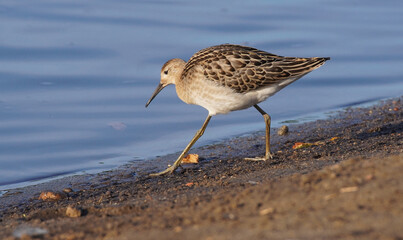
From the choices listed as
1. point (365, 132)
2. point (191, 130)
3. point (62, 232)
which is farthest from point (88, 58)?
point (62, 232)

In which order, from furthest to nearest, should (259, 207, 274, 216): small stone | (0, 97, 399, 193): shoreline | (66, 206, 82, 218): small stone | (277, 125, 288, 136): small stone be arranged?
(277, 125, 288, 136): small stone → (0, 97, 399, 193): shoreline → (66, 206, 82, 218): small stone → (259, 207, 274, 216): small stone

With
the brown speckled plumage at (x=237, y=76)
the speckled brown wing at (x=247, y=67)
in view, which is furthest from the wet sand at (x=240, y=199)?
the speckled brown wing at (x=247, y=67)

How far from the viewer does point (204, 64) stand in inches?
307

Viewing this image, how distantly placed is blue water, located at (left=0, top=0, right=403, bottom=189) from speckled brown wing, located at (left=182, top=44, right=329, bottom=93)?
5.62 ft

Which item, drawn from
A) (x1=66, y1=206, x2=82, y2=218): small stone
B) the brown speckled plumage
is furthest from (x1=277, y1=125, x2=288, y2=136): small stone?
(x1=66, y1=206, x2=82, y2=218): small stone

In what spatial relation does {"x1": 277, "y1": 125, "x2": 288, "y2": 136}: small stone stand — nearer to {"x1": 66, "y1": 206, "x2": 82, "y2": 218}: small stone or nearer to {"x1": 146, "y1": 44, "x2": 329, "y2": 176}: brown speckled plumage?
{"x1": 146, "y1": 44, "x2": 329, "y2": 176}: brown speckled plumage

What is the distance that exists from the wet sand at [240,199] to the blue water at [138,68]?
1053 mm

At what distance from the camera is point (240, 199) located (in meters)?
4.73

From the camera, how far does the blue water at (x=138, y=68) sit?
9.20 meters

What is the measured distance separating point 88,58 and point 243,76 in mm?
4657

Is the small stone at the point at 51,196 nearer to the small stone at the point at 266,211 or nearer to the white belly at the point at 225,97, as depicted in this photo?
the white belly at the point at 225,97

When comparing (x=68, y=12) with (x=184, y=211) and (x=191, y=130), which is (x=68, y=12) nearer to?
(x=191, y=130)

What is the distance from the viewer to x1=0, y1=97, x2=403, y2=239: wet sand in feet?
13.0

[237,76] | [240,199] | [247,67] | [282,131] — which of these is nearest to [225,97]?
[237,76]
